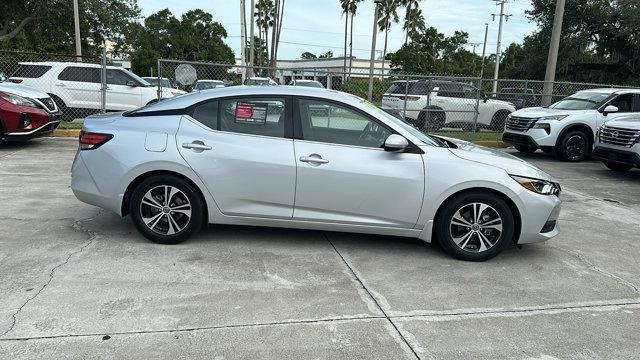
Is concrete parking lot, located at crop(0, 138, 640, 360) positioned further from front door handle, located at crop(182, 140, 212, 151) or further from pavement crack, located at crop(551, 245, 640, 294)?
front door handle, located at crop(182, 140, 212, 151)

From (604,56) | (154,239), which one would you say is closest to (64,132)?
(154,239)

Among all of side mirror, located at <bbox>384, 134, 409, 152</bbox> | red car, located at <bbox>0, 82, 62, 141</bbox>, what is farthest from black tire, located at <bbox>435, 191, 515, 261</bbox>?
red car, located at <bbox>0, 82, 62, 141</bbox>

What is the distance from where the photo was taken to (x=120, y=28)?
37594mm

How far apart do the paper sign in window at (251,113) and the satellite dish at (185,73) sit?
855cm

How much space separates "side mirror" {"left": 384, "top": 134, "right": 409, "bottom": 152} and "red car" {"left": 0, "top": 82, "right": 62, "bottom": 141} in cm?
787

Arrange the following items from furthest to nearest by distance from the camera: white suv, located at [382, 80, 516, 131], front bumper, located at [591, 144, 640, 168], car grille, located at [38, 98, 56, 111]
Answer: white suv, located at [382, 80, 516, 131]
car grille, located at [38, 98, 56, 111]
front bumper, located at [591, 144, 640, 168]

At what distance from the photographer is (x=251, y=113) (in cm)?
486

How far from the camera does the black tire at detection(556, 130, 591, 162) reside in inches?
455

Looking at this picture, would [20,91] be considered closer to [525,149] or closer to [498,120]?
[525,149]

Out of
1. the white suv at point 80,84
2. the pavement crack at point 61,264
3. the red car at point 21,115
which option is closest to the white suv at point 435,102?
the white suv at point 80,84

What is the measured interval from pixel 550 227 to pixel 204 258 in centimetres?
331

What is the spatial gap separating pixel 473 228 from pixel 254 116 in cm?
234

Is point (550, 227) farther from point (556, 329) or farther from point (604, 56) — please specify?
point (604, 56)

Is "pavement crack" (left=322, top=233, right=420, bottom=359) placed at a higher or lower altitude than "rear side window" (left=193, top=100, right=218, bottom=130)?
lower
